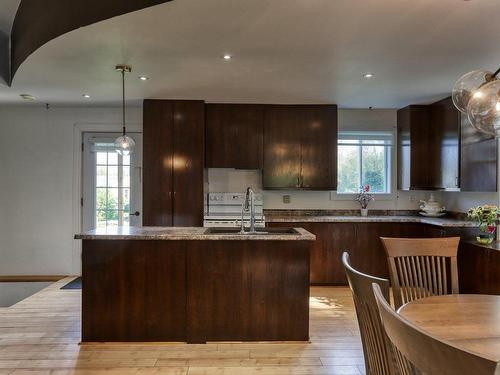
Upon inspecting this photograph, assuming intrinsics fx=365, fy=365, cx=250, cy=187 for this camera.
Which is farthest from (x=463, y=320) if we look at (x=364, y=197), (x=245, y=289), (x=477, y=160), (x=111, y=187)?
(x=111, y=187)

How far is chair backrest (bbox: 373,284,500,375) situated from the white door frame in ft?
16.2

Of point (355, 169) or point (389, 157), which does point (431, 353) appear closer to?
point (355, 169)

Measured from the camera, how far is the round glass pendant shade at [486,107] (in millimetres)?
1712

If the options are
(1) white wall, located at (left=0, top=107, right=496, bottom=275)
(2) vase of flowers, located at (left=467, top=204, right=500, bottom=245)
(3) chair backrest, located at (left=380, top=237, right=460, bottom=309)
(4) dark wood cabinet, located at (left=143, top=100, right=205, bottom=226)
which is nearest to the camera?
(3) chair backrest, located at (left=380, top=237, right=460, bottom=309)

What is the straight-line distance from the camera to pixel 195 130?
4.66m

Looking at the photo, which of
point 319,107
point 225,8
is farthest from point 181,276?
point 319,107

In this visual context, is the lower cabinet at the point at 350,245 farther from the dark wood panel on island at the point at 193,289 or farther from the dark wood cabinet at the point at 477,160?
the dark wood panel on island at the point at 193,289

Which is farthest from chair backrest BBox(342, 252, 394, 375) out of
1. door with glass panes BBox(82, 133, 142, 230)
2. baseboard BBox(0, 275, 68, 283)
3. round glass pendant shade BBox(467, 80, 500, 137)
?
baseboard BBox(0, 275, 68, 283)

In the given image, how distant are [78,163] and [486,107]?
500 cm

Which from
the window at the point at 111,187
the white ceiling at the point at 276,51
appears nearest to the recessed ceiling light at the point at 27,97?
the white ceiling at the point at 276,51

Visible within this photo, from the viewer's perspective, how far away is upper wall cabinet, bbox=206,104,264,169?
4.84 metres

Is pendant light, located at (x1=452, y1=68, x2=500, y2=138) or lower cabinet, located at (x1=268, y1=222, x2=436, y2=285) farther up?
pendant light, located at (x1=452, y1=68, x2=500, y2=138)

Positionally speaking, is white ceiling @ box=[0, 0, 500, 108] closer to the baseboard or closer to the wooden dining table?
the wooden dining table

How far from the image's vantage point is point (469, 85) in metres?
1.85
